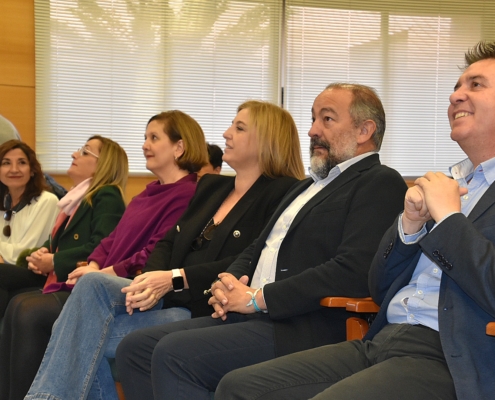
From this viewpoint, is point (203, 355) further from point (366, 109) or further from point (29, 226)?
point (29, 226)

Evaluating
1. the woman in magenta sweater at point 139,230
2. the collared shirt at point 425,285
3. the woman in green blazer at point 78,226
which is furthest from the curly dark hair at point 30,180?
the collared shirt at point 425,285

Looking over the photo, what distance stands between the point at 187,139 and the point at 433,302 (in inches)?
70.5

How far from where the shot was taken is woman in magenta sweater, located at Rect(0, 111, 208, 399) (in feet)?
9.39

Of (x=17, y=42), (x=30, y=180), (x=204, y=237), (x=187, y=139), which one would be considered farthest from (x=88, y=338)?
(x=17, y=42)

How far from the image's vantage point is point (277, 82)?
618 cm

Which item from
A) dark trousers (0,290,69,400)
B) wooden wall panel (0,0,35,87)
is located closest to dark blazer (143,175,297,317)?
dark trousers (0,290,69,400)

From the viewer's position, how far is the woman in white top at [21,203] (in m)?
3.97

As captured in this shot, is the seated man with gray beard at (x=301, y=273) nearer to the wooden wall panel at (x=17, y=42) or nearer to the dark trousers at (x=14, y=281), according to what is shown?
the dark trousers at (x=14, y=281)

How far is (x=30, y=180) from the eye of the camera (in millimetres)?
4191

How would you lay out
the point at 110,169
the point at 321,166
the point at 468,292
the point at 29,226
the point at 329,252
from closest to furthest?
the point at 468,292 < the point at 329,252 < the point at 321,166 < the point at 110,169 < the point at 29,226

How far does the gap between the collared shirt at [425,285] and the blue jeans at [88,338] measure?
1.05m

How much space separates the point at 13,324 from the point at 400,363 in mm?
1930

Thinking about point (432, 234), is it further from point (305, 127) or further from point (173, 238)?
point (305, 127)

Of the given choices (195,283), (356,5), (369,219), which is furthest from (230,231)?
(356,5)
